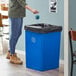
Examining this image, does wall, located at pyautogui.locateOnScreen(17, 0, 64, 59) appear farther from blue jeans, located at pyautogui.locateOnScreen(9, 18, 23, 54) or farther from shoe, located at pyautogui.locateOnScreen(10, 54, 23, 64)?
shoe, located at pyautogui.locateOnScreen(10, 54, 23, 64)

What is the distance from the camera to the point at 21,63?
4.89m

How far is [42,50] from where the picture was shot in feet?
14.3

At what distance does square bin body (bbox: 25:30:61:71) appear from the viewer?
14.3 ft

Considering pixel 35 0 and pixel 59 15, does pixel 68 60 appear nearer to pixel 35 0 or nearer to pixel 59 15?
pixel 59 15

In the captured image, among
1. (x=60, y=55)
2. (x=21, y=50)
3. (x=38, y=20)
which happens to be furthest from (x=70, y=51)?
(x=21, y=50)

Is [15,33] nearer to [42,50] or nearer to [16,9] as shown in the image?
[16,9]

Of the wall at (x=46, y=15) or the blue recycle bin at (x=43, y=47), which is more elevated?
the wall at (x=46, y=15)

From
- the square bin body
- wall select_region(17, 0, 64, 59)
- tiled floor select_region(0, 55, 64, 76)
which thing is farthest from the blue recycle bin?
wall select_region(17, 0, 64, 59)

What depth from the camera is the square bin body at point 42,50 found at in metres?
4.36

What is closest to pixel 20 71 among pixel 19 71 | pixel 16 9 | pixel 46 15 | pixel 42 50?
pixel 19 71

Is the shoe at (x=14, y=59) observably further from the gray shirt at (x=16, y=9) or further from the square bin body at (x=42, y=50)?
the gray shirt at (x=16, y=9)

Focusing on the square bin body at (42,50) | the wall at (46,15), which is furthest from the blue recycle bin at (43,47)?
the wall at (46,15)

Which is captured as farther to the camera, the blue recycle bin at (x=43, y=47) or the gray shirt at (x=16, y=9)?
the gray shirt at (x=16, y=9)

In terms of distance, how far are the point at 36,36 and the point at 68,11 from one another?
1072mm
